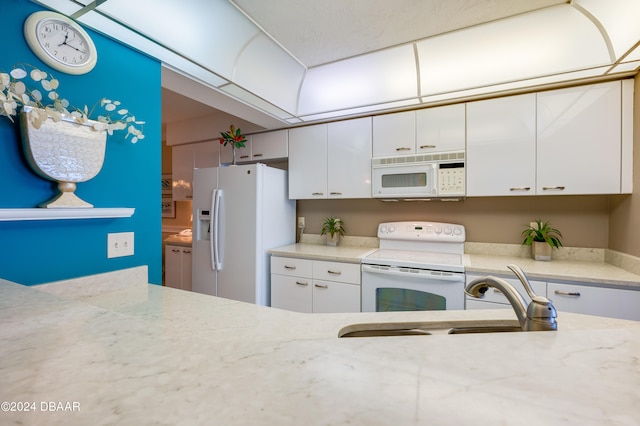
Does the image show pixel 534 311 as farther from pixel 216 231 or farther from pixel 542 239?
pixel 216 231

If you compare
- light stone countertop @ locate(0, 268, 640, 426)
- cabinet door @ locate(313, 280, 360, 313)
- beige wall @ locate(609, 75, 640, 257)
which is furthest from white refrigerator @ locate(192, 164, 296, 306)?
beige wall @ locate(609, 75, 640, 257)

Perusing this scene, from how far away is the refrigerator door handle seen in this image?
272 cm

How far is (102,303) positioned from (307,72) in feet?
7.11

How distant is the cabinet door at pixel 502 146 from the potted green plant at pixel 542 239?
361 mm

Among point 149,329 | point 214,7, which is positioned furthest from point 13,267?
point 214,7

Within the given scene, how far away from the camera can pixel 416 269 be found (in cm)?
203

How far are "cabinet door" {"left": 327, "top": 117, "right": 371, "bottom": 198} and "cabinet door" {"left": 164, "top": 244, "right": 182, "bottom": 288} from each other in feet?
6.78

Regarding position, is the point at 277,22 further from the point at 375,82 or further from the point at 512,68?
the point at 512,68

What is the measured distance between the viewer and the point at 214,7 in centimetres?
152

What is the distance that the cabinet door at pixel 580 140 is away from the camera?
5.94 ft

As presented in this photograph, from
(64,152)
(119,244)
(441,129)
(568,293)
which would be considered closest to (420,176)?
(441,129)

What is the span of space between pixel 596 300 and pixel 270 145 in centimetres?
301

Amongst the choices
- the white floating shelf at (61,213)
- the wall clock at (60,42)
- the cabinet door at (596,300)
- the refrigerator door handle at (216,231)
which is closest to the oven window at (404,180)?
the cabinet door at (596,300)

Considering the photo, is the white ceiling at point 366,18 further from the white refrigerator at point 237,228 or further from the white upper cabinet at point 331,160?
the white refrigerator at point 237,228
